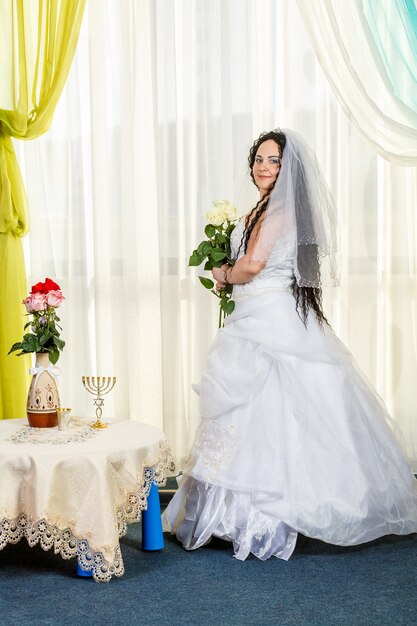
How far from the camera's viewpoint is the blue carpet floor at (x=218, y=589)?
2.65 m

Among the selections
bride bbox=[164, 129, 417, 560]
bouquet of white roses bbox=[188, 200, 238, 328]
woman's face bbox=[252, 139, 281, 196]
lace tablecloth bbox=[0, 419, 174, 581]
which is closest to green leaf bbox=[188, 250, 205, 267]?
bouquet of white roses bbox=[188, 200, 238, 328]

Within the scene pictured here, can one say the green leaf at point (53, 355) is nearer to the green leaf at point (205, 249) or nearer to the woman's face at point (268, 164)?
the green leaf at point (205, 249)

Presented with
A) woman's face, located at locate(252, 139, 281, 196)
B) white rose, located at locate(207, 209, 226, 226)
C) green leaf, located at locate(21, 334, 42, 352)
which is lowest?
green leaf, located at locate(21, 334, 42, 352)

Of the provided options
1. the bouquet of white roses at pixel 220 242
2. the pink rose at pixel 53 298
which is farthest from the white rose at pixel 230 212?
the pink rose at pixel 53 298

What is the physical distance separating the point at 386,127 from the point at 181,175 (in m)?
1.15

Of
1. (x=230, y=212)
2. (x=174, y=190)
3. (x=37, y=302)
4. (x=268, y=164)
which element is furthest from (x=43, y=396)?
(x=174, y=190)

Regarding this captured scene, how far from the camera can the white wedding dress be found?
3.27 meters

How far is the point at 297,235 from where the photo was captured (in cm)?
352

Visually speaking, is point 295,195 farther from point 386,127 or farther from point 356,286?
point 356,286

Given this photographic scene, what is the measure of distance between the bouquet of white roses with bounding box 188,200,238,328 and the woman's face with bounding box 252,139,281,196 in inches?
6.9

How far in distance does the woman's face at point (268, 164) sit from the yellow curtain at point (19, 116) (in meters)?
1.45

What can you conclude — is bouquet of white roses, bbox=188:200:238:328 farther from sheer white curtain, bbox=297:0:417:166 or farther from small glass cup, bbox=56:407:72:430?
sheer white curtain, bbox=297:0:417:166

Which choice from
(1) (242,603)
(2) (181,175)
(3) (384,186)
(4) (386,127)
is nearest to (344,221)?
(3) (384,186)

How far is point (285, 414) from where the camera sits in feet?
11.1
